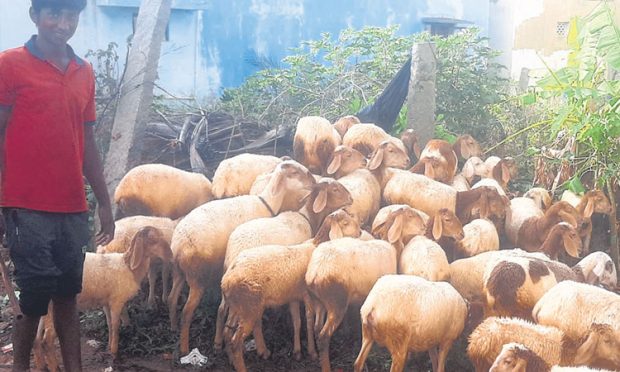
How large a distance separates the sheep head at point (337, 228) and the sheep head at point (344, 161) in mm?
1324

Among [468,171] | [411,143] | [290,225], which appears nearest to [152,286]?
[290,225]

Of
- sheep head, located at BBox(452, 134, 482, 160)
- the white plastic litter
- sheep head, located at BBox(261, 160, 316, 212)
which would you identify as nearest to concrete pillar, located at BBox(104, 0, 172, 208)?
sheep head, located at BBox(261, 160, 316, 212)

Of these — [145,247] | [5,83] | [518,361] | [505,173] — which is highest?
[5,83]

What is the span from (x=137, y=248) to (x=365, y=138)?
2988 mm

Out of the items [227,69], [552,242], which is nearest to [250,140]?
[552,242]

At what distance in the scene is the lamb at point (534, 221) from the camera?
21.0 ft

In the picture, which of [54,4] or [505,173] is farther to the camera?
[505,173]

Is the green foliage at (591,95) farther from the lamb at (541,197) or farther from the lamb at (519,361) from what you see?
the lamb at (519,361)

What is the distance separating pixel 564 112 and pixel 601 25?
34.5 inches

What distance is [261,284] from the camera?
4.98 m

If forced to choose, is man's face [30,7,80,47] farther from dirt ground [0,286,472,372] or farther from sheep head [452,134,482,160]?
sheep head [452,134,482,160]

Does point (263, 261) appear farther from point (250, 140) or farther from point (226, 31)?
point (226, 31)

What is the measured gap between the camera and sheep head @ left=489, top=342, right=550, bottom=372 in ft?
12.3

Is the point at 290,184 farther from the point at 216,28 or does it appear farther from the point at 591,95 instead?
the point at 216,28
